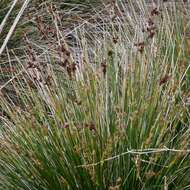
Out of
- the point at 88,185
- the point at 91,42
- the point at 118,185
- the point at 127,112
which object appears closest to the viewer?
the point at 118,185

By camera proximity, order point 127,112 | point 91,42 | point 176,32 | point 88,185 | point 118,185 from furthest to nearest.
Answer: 1. point 91,42
2. point 176,32
3. point 127,112
4. point 88,185
5. point 118,185

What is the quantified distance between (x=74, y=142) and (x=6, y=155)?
0.89 feet

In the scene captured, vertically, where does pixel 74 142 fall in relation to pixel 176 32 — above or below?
above

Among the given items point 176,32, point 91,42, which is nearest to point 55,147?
point 176,32

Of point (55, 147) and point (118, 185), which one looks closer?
point (118, 185)

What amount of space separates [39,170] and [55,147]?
0.09m

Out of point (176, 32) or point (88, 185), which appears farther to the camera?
point (176, 32)

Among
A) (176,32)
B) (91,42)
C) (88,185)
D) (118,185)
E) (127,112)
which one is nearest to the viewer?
(118,185)

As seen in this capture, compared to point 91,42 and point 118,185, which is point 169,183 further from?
point 91,42

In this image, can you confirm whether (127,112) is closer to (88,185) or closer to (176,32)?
(88,185)

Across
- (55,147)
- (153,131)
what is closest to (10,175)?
(55,147)

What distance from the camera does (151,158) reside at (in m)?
1.65

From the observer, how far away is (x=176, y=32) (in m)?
2.61

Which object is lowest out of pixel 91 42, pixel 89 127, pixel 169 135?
pixel 91 42
